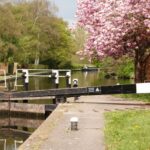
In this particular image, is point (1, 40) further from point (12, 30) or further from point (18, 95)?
point (18, 95)

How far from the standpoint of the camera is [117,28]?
24.5 metres

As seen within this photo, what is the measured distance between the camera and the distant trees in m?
79.2

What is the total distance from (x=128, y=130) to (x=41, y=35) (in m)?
71.7

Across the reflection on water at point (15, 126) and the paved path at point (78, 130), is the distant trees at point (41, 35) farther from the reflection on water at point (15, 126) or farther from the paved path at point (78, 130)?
the paved path at point (78, 130)

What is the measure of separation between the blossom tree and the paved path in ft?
11.1

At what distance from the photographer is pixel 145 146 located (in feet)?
37.8

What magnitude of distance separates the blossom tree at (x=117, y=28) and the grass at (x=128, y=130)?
682 cm

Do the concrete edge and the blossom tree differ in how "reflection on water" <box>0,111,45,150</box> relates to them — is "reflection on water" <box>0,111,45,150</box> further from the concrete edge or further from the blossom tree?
the blossom tree

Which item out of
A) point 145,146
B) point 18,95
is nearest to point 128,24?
point 18,95

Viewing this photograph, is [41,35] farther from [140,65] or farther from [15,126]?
[15,126]

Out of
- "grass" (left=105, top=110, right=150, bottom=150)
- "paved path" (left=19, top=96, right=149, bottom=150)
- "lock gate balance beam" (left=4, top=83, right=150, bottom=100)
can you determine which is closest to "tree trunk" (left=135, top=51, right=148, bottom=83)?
"paved path" (left=19, top=96, right=149, bottom=150)

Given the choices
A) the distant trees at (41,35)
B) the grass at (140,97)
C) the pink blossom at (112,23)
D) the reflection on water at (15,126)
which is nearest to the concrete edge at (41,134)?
the reflection on water at (15,126)

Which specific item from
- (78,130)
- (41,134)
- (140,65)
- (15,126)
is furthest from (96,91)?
(41,134)

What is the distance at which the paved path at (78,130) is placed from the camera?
1234 centimetres
